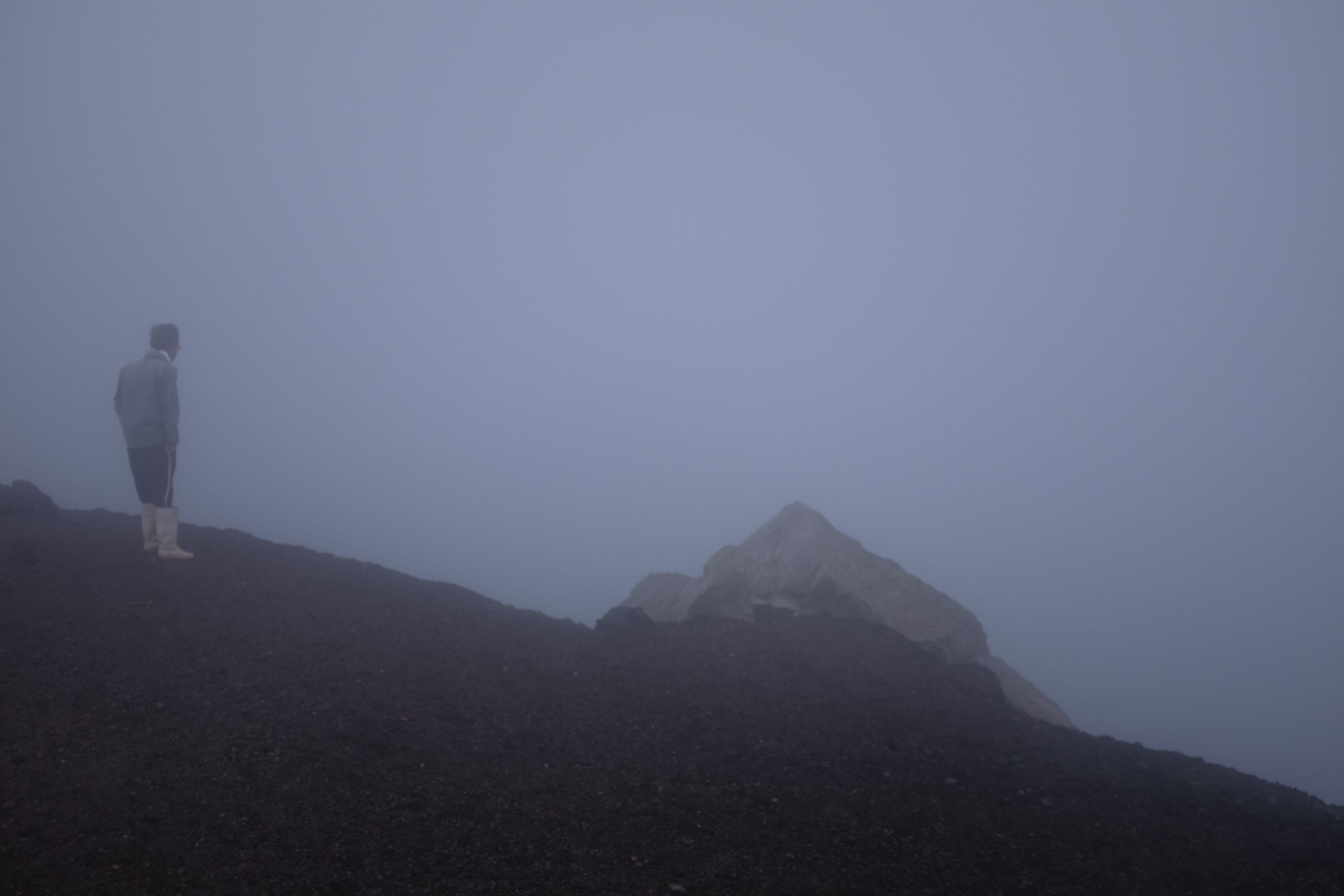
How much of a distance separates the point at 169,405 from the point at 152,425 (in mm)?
349

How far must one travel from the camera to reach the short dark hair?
10305 mm

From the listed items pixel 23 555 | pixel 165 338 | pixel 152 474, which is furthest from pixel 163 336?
pixel 23 555

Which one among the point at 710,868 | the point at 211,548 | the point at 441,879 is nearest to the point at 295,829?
the point at 441,879

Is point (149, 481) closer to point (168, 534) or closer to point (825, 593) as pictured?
point (168, 534)

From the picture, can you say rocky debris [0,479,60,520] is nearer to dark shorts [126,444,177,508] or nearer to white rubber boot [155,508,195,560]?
dark shorts [126,444,177,508]

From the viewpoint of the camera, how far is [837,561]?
12695 mm

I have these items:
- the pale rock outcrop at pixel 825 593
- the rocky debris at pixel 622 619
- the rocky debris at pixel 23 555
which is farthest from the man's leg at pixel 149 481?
the pale rock outcrop at pixel 825 593

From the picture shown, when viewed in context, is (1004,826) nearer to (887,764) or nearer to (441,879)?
(887,764)

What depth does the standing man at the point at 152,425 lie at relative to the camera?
32.7 feet

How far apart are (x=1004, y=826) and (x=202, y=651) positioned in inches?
292

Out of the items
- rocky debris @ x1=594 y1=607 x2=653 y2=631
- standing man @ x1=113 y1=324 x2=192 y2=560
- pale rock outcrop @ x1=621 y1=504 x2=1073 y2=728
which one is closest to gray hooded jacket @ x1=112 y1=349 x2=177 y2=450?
standing man @ x1=113 y1=324 x2=192 y2=560

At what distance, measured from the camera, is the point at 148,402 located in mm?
10133

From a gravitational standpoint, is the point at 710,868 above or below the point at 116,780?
above

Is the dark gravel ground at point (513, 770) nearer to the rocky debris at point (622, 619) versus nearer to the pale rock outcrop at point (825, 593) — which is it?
the rocky debris at point (622, 619)
